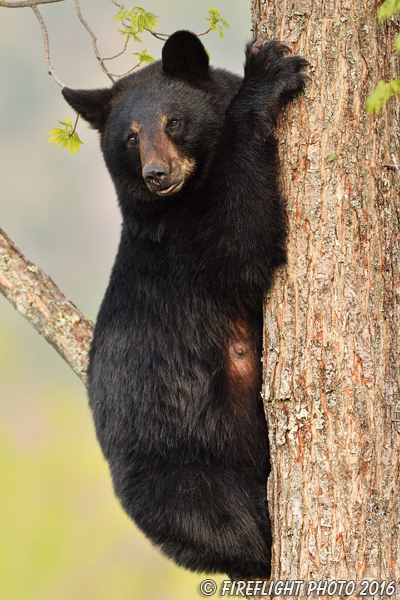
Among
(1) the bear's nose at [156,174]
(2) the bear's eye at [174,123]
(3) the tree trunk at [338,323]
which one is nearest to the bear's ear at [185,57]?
(2) the bear's eye at [174,123]

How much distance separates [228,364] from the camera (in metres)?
4.11

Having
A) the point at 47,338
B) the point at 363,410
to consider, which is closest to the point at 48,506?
the point at 47,338

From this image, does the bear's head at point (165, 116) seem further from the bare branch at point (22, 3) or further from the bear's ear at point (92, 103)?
the bare branch at point (22, 3)

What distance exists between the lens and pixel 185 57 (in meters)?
4.43

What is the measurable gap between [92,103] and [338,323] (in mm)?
2600

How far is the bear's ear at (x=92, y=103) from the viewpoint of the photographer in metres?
4.61

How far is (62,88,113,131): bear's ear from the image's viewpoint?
4.61 metres

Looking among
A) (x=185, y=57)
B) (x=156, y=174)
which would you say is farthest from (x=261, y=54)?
(x=185, y=57)

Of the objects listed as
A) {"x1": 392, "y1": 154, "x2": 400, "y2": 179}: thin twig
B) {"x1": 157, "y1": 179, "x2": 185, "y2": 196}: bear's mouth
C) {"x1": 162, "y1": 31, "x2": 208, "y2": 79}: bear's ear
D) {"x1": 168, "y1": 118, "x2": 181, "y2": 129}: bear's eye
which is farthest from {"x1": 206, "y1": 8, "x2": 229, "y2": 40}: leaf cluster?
{"x1": 392, "y1": 154, "x2": 400, "y2": 179}: thin twig

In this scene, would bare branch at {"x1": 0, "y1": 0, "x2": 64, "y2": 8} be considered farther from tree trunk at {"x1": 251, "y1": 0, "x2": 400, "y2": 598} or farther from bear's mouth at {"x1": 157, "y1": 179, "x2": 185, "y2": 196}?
tree trunk at {"x1": 251, "y1": 0, "x2": 400, "y2": 598}

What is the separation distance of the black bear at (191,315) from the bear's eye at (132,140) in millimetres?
19

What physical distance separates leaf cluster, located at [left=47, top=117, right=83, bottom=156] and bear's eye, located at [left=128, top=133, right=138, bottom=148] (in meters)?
0.32

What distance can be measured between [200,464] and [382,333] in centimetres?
154

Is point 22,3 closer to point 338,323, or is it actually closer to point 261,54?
point 261,54
